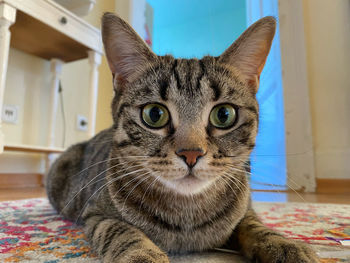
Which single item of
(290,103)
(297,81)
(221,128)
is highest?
(297,81)

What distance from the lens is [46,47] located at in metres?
2.26

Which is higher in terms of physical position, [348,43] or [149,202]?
[348,43]

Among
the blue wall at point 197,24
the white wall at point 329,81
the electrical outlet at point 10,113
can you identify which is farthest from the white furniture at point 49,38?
the blue wall at point 197,24

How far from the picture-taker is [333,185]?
2.34m

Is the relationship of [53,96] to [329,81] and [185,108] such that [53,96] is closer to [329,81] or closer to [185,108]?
[185,108]

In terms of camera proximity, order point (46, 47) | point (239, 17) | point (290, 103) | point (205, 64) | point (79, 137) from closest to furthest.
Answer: point (205, 64) < point (46, 47) < point (290, 103) < point (79, 137) < point (239, 17)

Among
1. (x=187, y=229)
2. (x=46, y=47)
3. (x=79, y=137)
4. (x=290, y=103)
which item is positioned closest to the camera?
(x=187, y=229)

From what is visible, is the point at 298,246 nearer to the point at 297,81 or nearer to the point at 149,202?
the point at 149,202

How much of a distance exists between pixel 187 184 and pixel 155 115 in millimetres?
193

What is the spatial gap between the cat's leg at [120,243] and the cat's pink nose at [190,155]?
0.63ft

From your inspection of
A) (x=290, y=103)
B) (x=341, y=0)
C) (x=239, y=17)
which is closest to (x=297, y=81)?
(x=290, y=103)

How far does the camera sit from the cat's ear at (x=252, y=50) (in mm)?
831

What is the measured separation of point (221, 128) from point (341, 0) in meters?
2.42

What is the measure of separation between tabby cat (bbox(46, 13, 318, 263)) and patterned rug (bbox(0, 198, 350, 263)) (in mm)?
67
